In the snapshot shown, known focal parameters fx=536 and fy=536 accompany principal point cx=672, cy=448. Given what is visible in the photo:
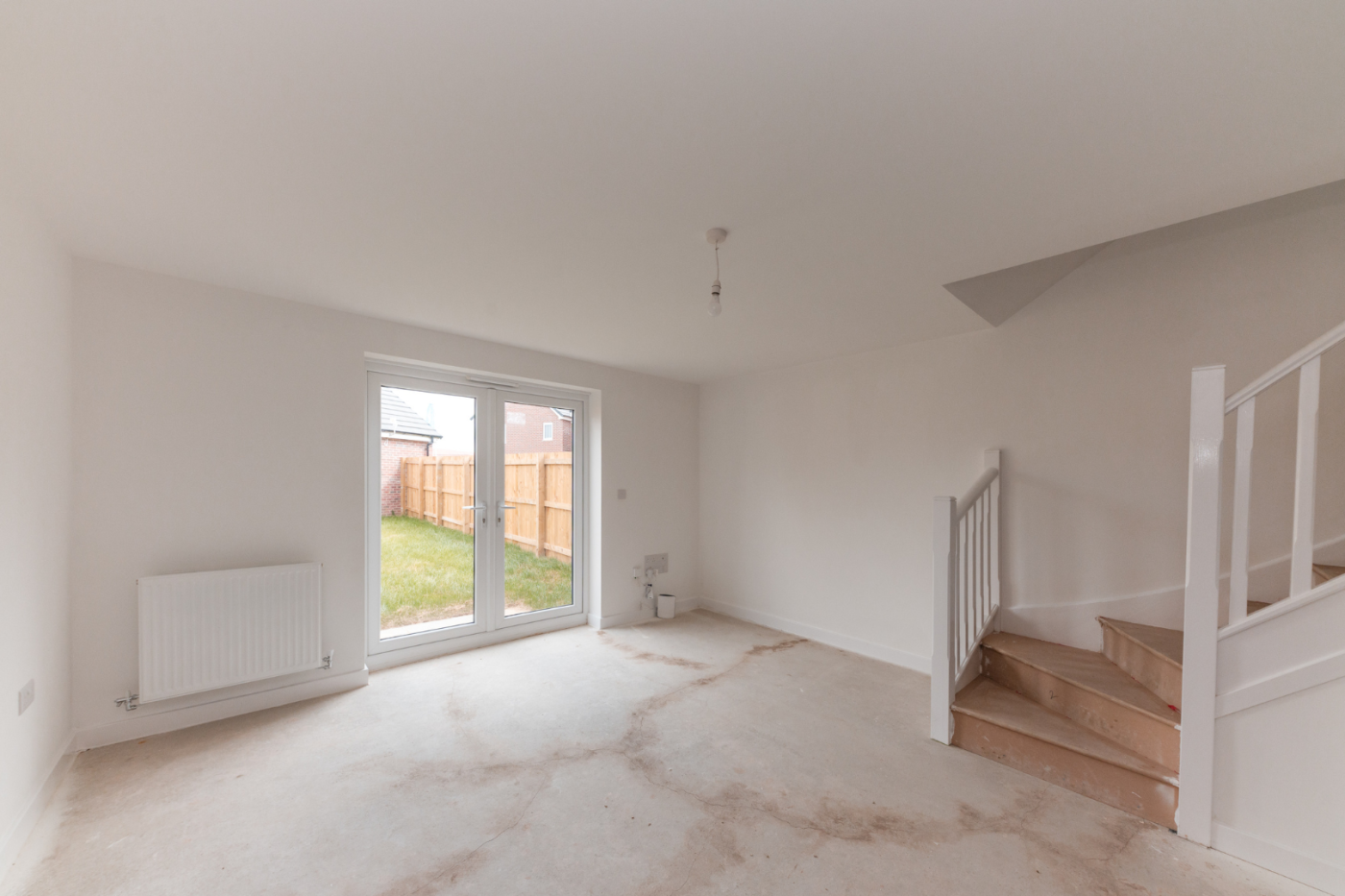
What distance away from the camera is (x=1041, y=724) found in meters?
2.56

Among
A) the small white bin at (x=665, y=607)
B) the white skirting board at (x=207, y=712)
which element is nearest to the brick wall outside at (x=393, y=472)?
the white skirting board at (x=207, y=712)

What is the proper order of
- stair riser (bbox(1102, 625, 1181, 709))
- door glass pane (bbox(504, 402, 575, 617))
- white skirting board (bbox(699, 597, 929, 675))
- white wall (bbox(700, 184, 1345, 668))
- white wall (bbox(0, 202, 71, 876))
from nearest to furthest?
white wall (bbox(0, 202, 71, 876)) < stair riser (bbox(1102, 625, 1181, 709)) < white wall (bbox(700, 184, 1345, 668)) < white skirting board (bbox(699, 597, 929, 675)) < door glass pane (bbox(504, 402, 575, 617))

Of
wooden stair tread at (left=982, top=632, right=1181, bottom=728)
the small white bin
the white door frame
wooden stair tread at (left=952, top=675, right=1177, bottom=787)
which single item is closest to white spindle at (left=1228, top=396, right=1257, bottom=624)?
wooden stair tread at (left=982, top=632, right=1181, bottom=728)

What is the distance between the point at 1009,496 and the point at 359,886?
149 inches

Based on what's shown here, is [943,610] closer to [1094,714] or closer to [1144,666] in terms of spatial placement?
[1094,714]

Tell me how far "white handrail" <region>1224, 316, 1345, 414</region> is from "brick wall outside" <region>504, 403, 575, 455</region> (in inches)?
165

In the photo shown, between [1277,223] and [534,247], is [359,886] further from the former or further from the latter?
[1277,223]

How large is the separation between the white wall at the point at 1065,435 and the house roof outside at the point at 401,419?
9.46ft

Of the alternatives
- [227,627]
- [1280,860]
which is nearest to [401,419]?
[227,627]

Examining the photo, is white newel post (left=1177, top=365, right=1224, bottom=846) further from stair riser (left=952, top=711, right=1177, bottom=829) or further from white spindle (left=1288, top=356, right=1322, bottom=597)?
white spindle (left=1288, top=356, right=1322, bottom=597)

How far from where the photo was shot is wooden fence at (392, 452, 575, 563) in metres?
3.99

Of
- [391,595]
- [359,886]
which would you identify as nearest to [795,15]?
[359,886]

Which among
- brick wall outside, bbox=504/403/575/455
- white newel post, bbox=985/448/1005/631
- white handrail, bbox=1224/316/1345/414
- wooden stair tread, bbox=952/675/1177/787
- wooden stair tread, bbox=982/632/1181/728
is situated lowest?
wooden stair tread, bbox=952/675/1177/787

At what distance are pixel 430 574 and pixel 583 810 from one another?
7.77ft
